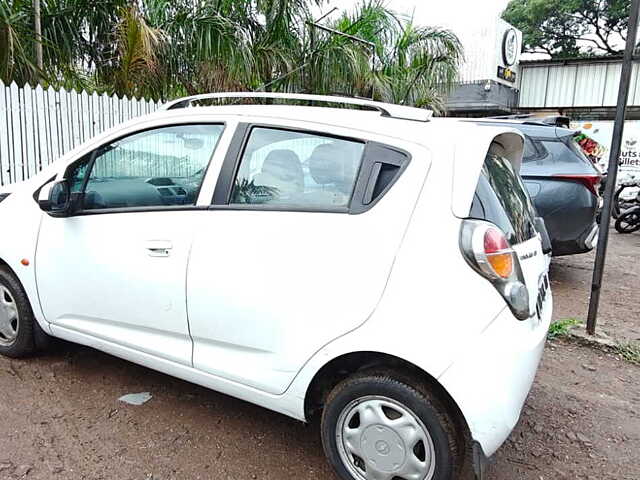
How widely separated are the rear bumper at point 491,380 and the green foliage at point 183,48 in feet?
20.2

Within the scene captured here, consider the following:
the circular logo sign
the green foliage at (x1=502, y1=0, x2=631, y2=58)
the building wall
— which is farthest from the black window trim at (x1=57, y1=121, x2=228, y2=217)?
the green foliage at (x1=502, y1=0, x2=631, y2=58)

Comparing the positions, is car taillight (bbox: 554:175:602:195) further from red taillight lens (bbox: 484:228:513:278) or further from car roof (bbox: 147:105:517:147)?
red taillight lens (bbox: 484:228:513:278)

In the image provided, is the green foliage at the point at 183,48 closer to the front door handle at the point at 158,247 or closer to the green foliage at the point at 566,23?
the front door handle at the point at 158,247

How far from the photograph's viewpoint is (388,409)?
2131mm

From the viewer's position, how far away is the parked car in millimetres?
5133

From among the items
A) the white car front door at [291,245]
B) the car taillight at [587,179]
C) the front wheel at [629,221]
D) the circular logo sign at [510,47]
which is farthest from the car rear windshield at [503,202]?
the circular logo sign at [510,47]

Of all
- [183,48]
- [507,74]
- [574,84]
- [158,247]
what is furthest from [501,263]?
[574,84]

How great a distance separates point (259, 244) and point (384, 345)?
70 centimetres

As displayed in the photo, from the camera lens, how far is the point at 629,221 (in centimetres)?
935

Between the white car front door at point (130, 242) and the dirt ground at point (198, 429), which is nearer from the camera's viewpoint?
the dirt ground at point (198, 429)

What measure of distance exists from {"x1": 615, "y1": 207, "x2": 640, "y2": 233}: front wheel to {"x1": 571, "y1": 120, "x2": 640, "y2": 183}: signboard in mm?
4283

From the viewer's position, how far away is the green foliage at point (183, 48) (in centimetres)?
676

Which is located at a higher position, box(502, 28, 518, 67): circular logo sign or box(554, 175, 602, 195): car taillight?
box(502, 28, 518, 67): circular logo sign

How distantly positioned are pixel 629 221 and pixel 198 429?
908 cm
